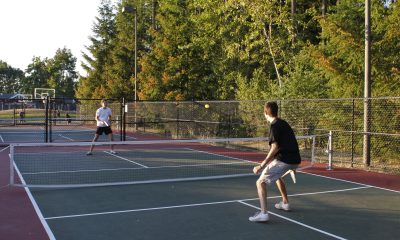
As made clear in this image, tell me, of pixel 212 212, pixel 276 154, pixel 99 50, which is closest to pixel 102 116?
pixel 212 212

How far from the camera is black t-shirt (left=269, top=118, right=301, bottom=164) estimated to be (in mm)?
7113

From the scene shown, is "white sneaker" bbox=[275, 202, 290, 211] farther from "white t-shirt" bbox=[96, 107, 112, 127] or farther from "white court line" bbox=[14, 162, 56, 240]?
"white t-shirt" bbox=[96, 107, 112, 127]

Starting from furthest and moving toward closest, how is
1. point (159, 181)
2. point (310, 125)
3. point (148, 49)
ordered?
point (148, 49) → point (310, 125) → point (159, 181)

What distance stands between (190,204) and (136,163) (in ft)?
20.3

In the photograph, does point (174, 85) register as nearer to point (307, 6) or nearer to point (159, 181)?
point (307, 6)

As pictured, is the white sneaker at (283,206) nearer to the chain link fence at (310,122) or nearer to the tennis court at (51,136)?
the chain link fence at (310,122)

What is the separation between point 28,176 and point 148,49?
32191 mm

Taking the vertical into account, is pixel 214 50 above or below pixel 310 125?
above

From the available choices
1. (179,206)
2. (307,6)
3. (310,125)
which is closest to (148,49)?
(307,6)

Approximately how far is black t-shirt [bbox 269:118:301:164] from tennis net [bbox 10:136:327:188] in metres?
4.35

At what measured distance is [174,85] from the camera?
3109 cm

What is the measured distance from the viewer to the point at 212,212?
792 cm

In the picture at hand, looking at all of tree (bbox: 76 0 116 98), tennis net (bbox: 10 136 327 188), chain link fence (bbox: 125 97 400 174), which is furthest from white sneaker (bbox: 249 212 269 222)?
tree (bbox: 76 0 116 98)

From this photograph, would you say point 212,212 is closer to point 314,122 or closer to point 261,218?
point 261,218
